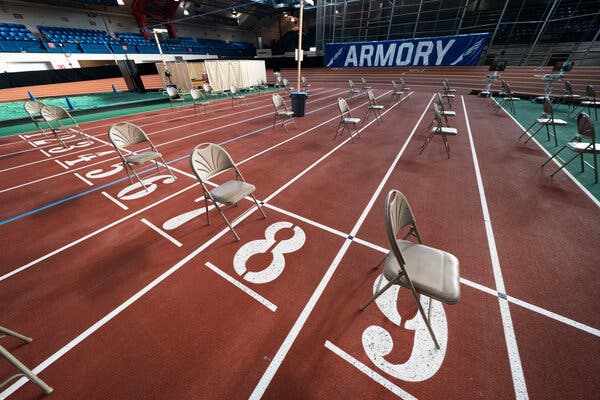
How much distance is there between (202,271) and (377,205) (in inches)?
110

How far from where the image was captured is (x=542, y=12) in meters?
19.0

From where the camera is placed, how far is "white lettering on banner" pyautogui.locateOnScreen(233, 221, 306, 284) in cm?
260

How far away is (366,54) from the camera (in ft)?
63.9

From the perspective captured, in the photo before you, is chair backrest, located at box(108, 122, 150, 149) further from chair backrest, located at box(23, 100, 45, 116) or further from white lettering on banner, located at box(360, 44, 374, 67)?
white lettering on banner, located at box(360, 44, 374, 67)

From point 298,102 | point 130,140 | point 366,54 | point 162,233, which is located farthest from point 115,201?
point 366,54

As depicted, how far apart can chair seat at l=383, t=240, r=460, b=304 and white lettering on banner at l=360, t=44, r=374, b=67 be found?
21.9 m

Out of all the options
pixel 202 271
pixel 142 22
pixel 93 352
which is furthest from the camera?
pixel 142 22

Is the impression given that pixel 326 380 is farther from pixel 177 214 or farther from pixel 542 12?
pixel 542 12

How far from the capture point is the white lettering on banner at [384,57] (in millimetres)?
18141

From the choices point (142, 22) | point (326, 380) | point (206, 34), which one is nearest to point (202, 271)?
point (326, 380)

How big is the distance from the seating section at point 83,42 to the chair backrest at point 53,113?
18.6 meters

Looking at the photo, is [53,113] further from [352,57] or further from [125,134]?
[352,57]

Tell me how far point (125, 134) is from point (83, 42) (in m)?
25.0

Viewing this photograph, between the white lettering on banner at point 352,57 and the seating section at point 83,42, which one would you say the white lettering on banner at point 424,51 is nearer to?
the white lettering on banner at point 352,57
